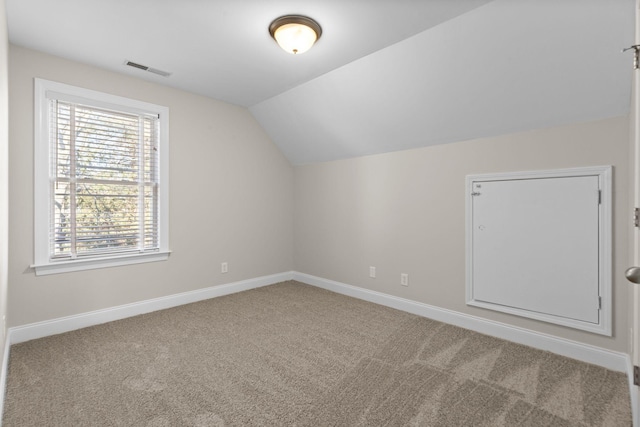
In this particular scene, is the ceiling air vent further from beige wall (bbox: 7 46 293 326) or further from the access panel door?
the access panel door

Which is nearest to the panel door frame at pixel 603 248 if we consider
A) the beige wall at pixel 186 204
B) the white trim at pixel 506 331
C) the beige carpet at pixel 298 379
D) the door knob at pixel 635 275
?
the white trim at pixel 506 331

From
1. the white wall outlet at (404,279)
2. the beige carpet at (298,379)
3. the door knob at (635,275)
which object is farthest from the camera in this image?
the white wall outlet at (404,279)

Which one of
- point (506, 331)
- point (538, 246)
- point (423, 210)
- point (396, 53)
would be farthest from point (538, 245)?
point (396, 53)

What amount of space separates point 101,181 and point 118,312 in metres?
1.24

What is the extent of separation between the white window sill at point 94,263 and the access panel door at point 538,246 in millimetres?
3095

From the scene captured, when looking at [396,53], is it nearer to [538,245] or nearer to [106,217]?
[538,245]

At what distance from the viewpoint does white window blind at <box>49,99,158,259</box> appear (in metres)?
2.75

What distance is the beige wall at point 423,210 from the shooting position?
2.20 m

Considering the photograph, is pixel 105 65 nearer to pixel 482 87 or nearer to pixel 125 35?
pixel 125 35

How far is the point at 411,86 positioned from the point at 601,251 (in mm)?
1842

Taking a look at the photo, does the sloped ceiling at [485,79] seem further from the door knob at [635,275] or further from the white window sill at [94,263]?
the white window sill at [94,263]

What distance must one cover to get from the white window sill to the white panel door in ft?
10.2

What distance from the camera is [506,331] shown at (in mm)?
2621

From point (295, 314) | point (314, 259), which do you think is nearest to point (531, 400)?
point (295, 314)
